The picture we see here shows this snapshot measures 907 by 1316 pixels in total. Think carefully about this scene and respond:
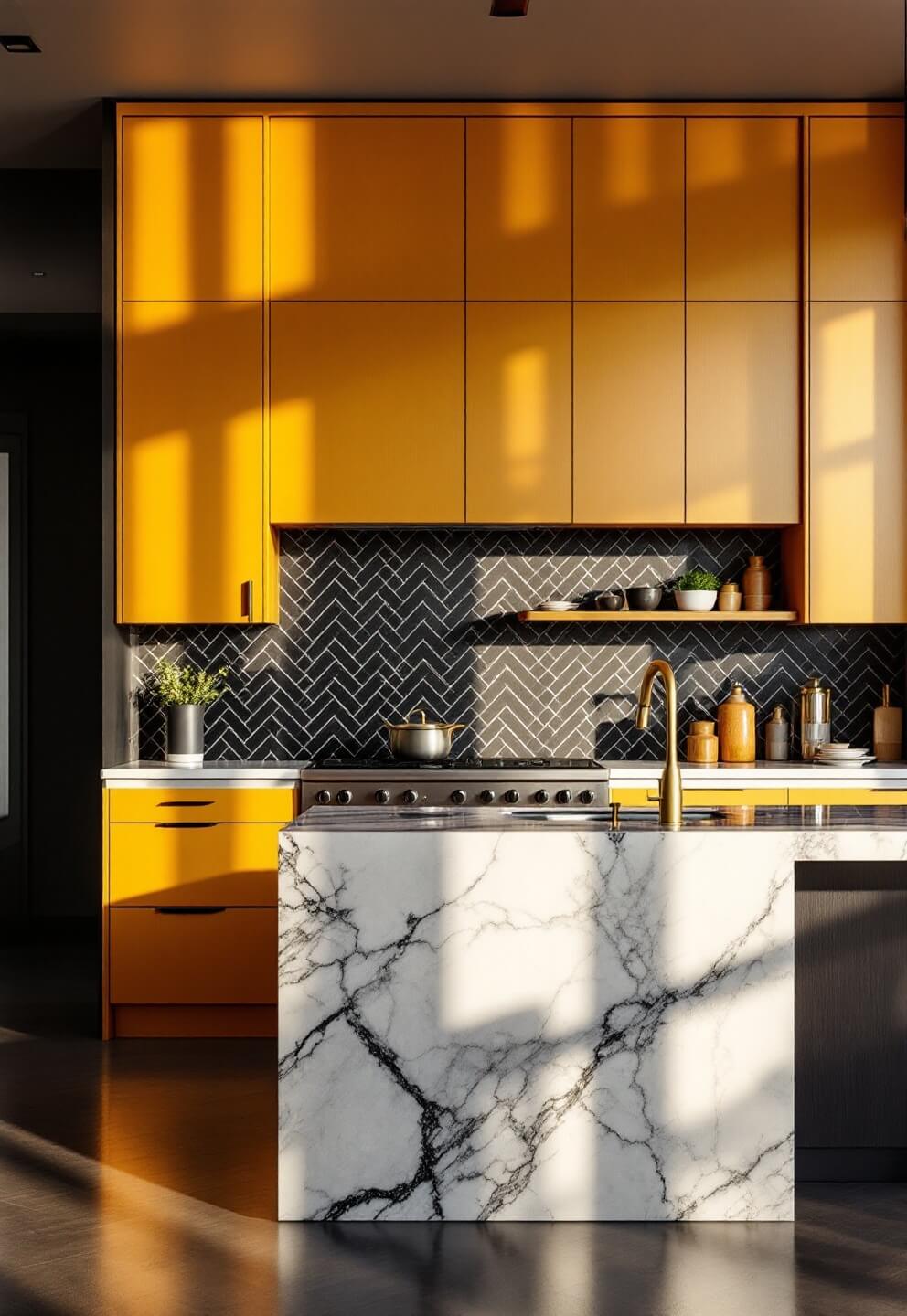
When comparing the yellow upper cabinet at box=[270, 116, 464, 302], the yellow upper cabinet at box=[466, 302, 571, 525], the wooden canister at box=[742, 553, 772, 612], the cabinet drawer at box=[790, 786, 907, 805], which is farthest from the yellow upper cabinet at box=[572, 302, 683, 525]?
the cabinet drawer at box=[790, 786, 907, 805]

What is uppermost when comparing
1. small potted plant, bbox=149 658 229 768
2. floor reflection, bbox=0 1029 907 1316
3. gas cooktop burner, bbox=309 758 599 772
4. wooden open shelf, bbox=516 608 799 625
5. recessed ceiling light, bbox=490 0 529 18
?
recessed ceiling light, bbox=490 0 529 18

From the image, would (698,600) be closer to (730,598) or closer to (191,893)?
(730,598)

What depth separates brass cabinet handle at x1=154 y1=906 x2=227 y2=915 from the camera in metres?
4.62

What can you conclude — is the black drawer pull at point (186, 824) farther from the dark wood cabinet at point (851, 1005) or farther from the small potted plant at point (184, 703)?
the dark wood cabinet at point (851, 1005)

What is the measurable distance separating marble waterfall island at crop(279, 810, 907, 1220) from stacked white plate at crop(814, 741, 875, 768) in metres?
1.92

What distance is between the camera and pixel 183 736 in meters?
4.80

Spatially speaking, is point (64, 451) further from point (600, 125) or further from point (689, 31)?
point (689, 31)

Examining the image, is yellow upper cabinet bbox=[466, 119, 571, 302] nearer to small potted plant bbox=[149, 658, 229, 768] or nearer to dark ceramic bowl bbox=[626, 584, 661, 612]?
dark ceramic bowl bbox=[626, 584, 661, 612]

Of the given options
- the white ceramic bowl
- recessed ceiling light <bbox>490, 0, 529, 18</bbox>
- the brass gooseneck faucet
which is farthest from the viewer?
the white ceramic bowl

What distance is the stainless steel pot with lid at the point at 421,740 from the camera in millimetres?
4754

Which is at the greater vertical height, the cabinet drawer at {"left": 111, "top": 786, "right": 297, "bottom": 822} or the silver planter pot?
the silver planter pot

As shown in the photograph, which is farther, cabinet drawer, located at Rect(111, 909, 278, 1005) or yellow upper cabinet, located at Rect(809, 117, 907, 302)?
yellow upper cabinet, located at Rect(809, 117, 907, 302)

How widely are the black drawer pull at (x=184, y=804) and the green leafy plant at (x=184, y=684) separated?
1.35 feet

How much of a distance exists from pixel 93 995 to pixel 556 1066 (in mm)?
2960
